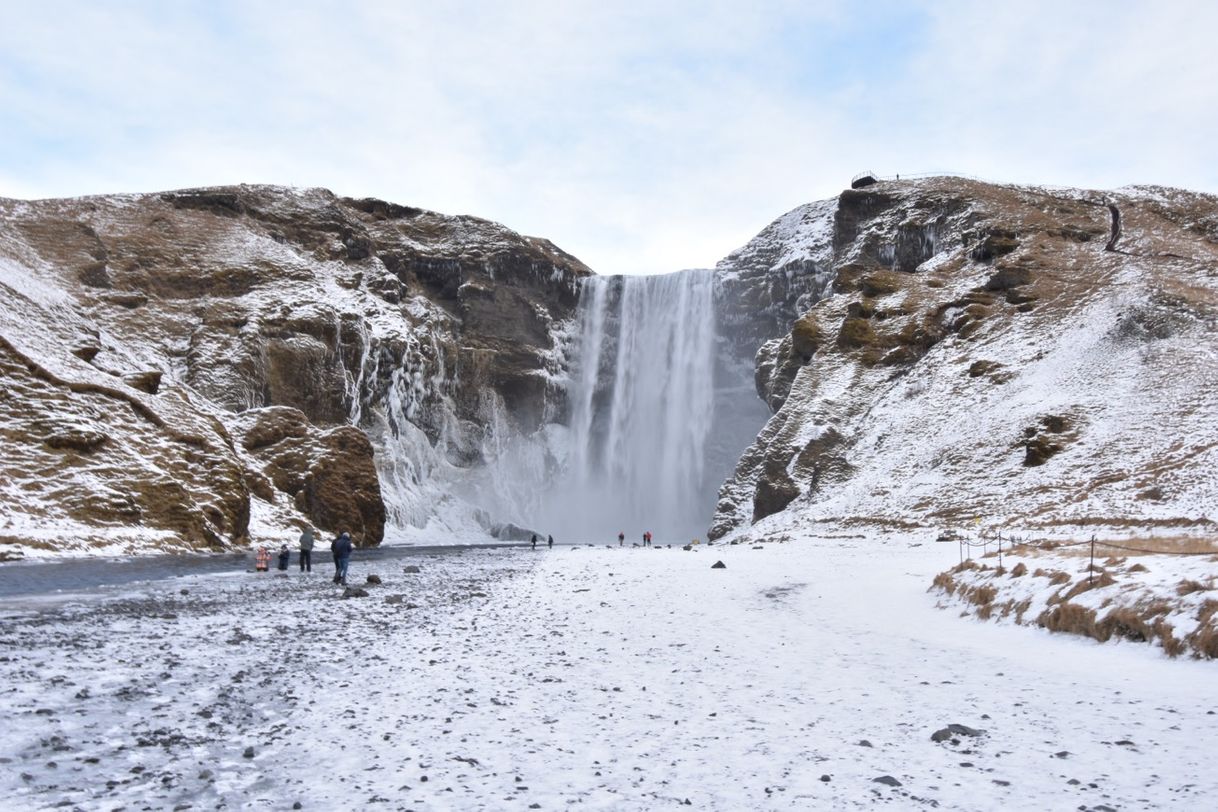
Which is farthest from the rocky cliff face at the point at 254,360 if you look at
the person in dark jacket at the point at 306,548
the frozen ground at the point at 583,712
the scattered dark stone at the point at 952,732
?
the scattered dark stone at the point at 952,732

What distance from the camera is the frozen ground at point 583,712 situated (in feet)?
20.2

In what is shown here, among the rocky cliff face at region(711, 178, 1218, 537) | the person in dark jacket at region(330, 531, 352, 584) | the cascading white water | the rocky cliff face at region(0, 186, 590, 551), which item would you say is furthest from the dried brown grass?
the cascading white water

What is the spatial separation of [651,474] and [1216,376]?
5069cm

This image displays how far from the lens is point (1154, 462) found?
38.6 m

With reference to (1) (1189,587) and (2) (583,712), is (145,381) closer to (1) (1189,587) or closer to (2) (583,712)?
(2) (583,712)

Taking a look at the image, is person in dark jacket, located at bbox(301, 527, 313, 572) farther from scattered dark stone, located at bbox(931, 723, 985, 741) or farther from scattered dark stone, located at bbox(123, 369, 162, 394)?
scattered dark stone, located at bbox(931, 723, 985, 741)

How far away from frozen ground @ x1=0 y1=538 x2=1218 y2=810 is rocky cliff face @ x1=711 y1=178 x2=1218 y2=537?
90.2ft

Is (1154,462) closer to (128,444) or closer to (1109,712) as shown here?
(1109,712)

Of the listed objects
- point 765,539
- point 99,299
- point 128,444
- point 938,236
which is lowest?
point 765,539

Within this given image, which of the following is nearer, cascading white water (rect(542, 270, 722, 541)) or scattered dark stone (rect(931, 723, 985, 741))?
scattered dark stone (rect(931, 723, 985, 741))

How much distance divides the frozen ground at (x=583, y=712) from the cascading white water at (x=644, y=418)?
69.0 meters

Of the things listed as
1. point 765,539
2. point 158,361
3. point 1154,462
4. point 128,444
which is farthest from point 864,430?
point 158,361

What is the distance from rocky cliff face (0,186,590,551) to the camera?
113ft

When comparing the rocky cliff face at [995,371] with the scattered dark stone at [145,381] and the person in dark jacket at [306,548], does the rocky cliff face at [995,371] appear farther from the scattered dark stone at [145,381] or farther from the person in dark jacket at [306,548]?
the scattered dark stone at [145,381]
